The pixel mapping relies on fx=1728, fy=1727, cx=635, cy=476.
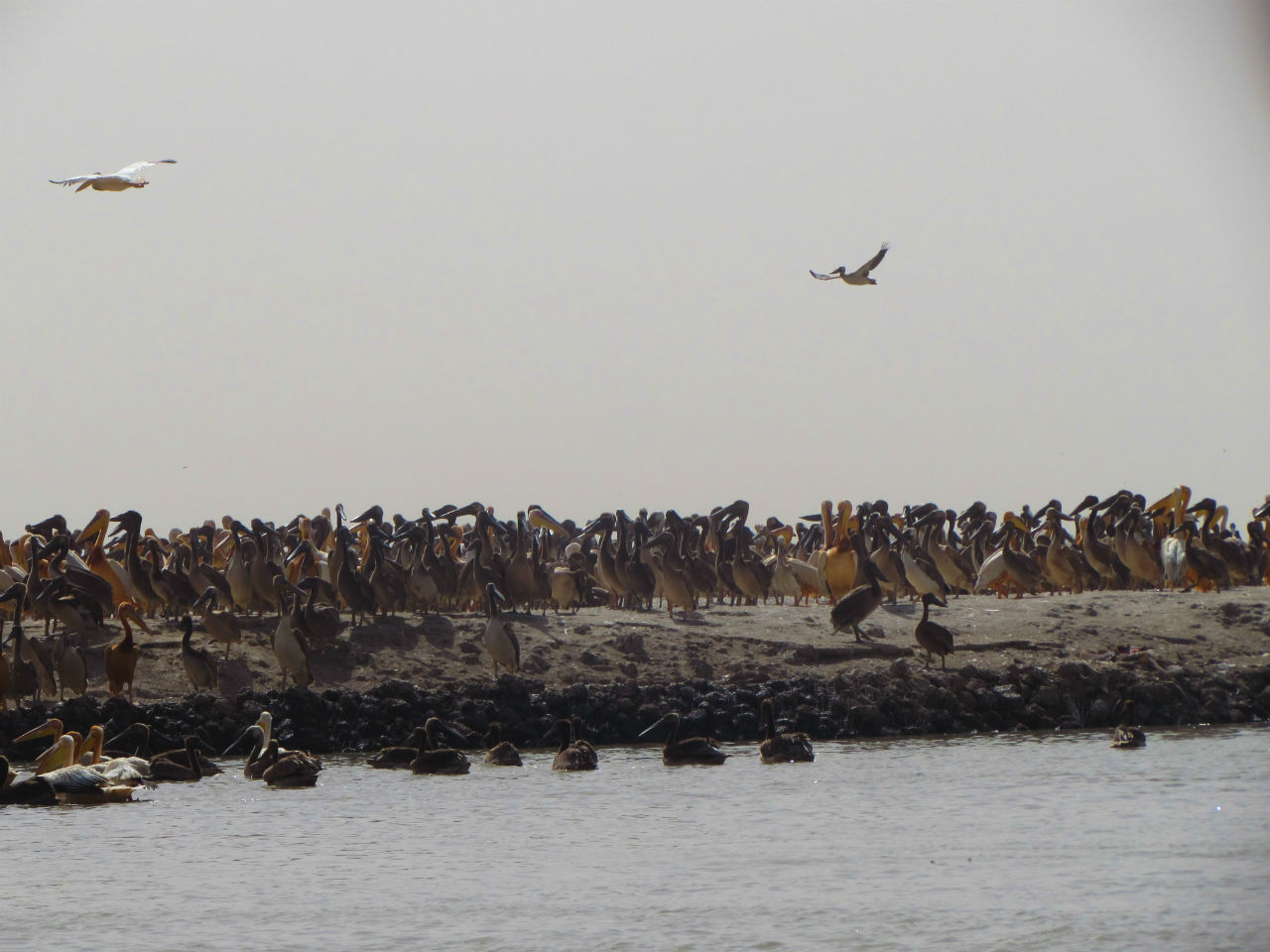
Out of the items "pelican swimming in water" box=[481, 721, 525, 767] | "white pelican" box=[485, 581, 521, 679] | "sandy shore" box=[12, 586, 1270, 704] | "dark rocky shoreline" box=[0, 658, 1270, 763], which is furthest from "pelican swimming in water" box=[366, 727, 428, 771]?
"white pelican" box=[485, 581, 521, 679]

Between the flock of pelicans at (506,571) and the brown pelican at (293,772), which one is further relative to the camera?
the flock of pelicans at (506,571)

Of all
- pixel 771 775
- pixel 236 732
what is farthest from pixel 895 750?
pixel 236 732

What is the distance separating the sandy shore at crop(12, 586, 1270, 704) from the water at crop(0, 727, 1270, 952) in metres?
2.43

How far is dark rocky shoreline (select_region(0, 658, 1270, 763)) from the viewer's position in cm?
1761

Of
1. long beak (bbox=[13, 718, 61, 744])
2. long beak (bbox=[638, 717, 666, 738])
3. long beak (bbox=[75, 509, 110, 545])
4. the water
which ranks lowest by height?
the water

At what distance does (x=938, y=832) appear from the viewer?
43.7 feet

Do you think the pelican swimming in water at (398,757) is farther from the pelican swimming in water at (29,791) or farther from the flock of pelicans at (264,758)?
the pelican swimming in water at (29,791)

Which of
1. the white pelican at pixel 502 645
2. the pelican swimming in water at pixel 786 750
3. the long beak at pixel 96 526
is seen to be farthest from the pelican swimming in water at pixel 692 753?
the long beak at pixel 96 526

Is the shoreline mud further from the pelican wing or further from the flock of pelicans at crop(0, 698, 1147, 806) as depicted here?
the pelican wing

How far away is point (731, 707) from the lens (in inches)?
736

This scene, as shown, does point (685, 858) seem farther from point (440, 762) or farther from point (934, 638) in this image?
point (934, 638)

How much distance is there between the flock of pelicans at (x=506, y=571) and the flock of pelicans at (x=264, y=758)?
4.60 feet

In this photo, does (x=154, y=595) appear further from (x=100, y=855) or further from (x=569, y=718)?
(x=100, y=855)

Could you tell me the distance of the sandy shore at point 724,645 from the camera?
19.3 meters
